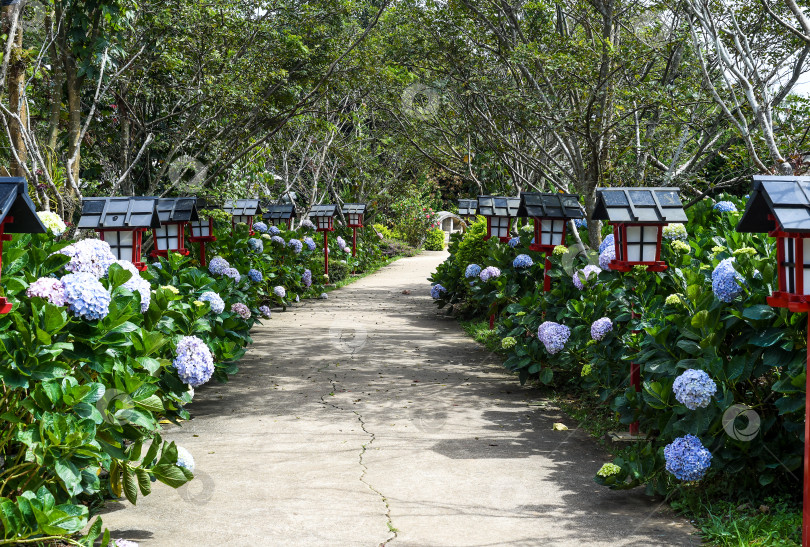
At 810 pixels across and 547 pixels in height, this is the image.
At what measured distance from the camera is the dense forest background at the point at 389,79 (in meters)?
6.77

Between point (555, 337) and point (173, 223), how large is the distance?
406 cm

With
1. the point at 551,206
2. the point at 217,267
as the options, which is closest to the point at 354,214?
the point at 217,267

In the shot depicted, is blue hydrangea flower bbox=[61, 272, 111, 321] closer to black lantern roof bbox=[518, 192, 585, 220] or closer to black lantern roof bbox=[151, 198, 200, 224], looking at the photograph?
black lantern roof bbox=[151, 198, 200, 224]

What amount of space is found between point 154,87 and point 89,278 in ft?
21.7

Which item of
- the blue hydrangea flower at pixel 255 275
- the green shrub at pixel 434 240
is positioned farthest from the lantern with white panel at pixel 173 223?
the green shrub at pixel 434 240

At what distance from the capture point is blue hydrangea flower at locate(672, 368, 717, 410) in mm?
3721

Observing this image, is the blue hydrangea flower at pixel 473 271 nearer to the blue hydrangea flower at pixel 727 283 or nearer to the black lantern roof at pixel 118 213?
the black lantern roof at pixel 118 213

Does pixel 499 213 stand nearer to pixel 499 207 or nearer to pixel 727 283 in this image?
pixel 499 207

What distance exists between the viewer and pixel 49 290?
3.10 m

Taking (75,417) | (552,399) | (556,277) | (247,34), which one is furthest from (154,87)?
(75,417)

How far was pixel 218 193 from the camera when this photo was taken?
31.7 feet

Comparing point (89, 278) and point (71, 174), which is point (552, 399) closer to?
point (89, 278)

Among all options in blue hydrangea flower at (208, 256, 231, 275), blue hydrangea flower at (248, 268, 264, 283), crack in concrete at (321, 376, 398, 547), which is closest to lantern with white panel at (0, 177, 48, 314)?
crack in concrete at (321, 376, 398, 547)

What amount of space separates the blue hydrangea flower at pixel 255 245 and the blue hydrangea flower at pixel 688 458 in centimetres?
756
